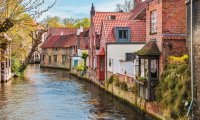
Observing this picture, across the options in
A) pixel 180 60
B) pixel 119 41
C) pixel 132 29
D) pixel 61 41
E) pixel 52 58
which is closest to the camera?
pixel 180 60

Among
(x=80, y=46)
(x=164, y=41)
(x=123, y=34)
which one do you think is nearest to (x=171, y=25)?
(x=164, y=41)

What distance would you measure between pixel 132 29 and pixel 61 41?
5004 cm

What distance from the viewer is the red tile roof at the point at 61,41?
7911 centimetres

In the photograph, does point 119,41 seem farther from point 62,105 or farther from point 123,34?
point 62,105

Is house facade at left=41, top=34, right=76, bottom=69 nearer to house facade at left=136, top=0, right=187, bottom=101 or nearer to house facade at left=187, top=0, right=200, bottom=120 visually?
house facade at left=136, top=0, right=187, bottom=101

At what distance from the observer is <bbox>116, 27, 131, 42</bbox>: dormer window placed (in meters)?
35.9

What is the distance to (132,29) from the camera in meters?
36.2

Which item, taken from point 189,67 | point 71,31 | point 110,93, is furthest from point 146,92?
point 71,31

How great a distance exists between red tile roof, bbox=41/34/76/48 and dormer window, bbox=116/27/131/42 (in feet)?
126

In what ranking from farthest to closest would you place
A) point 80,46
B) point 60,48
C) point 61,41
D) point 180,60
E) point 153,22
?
point 61,41 < point 60,48 < point 80,46 < point 153,22 < point 180,60

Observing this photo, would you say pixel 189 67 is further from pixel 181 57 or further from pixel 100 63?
pixel 100 63

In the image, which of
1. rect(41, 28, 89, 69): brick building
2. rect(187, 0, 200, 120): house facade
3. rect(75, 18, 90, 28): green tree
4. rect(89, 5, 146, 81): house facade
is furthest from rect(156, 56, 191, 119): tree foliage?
rect(75, 18, 90, 28): green tree

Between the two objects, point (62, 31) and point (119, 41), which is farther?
point (62, 31)

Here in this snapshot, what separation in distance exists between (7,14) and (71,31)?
84.7m
